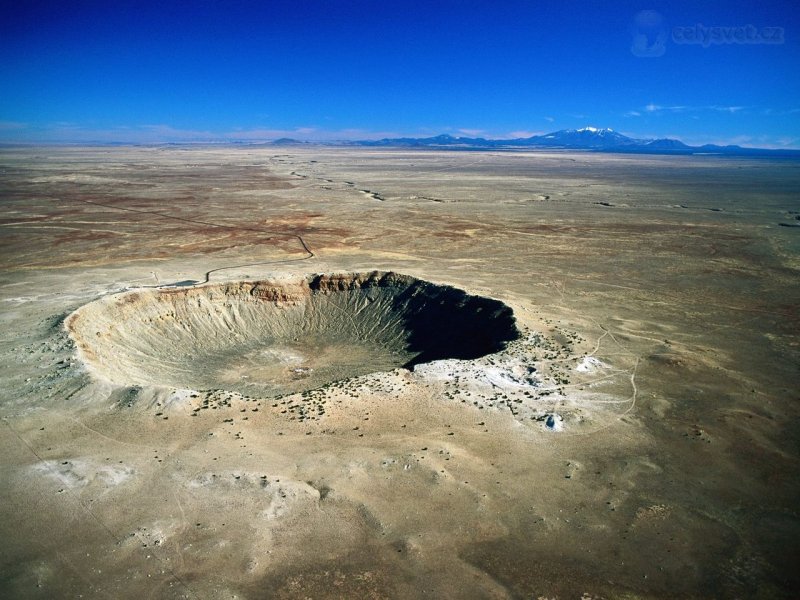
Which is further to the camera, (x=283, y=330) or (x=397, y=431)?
(x=283, y=330)

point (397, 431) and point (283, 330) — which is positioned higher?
point (397, 431)

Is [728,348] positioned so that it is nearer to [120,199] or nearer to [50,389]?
[50,389]

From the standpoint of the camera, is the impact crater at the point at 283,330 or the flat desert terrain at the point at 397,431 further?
the impact crater at the point at 283,330

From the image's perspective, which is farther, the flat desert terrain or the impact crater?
the impact crater

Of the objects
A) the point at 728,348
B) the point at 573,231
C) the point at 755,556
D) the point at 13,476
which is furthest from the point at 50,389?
the point at 573,231
